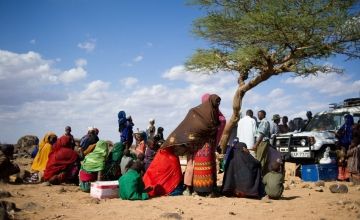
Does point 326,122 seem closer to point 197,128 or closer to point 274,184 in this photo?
point 274,184

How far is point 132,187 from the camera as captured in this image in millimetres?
7254

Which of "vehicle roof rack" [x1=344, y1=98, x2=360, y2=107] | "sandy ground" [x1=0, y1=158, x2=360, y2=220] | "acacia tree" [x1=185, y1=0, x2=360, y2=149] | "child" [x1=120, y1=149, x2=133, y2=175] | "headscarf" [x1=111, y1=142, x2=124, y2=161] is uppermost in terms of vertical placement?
"acacia tree" [x1=185, y1=0, x2=360, y2=149]

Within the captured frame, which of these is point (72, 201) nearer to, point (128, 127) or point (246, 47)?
point (128, 127)

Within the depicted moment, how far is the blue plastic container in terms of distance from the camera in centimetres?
1007

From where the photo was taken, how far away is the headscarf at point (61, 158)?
936 cm

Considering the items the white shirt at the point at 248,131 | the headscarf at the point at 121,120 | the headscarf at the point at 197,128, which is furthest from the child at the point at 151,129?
the headscarf at the point at 197,128

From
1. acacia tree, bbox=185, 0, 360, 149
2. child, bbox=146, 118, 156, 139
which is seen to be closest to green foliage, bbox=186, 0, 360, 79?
acacia tree, bbox=185, 0, 360, 149

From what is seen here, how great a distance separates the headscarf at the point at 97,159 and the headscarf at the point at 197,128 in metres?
1.84

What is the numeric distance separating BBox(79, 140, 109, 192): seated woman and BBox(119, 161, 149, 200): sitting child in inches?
51.8

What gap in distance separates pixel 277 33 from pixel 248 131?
6.41 meters

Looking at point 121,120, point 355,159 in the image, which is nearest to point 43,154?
point 121,120

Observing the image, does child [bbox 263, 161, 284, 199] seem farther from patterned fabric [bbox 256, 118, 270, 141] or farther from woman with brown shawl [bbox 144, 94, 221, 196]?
patterned fabric [bbox 256, 118, 270, 141]

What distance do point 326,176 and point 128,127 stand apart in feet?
18.9

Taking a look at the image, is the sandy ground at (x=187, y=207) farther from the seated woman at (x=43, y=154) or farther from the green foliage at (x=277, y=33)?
the green foliage at (x=277, y=33)
